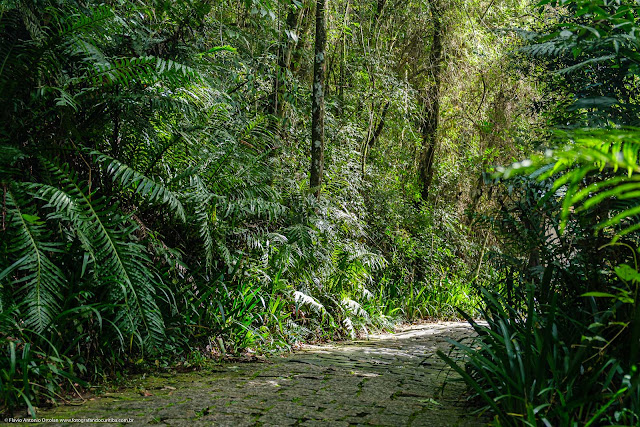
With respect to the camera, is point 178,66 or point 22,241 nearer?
point 22,241

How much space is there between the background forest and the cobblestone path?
0.31 meters

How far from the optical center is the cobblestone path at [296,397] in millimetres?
2979

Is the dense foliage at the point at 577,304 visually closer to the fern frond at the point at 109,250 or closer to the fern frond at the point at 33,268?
the fern frond at the point at 109,250

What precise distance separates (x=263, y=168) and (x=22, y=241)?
2.52 m

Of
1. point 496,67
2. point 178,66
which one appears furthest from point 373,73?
point 178,66

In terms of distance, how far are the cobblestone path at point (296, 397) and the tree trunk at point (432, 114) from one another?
826cm

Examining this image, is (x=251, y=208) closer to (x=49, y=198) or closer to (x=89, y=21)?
(x=49, y=198)

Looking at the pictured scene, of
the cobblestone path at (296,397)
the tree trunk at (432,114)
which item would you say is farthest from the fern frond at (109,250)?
the tree trunk at (432,114)

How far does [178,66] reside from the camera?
366 centimetres

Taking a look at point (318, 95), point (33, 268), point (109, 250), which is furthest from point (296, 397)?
point (318, 95)

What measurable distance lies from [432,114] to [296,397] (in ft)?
34.3

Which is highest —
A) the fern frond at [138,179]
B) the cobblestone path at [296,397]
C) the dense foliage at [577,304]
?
the fern frond at [138,179]

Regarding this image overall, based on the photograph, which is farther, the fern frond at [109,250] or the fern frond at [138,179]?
the fern frond at [138,179]

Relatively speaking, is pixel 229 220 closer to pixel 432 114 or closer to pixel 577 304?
pixel 577 304
